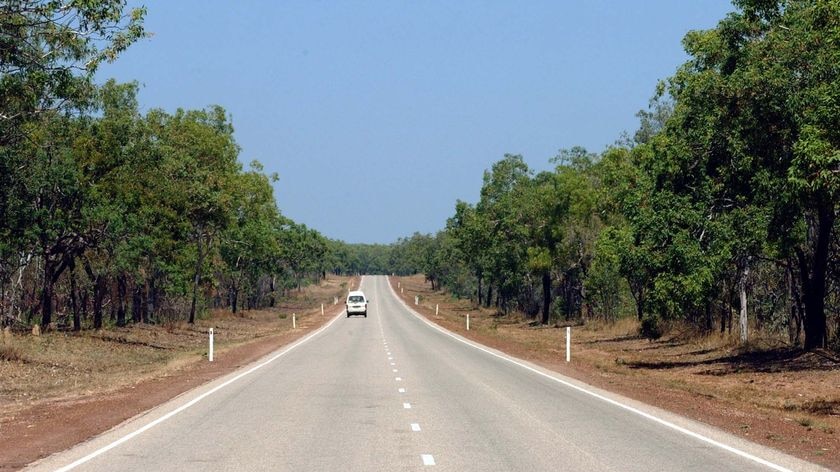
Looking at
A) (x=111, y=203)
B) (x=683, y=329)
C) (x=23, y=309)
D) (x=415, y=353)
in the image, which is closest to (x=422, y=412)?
(x=415, y=353)

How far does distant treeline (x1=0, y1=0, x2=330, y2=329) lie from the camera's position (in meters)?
22.1

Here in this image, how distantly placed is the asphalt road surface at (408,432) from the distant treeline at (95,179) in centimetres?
867

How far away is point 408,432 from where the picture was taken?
44.8 ft

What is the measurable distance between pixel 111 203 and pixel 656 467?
34.3 metres

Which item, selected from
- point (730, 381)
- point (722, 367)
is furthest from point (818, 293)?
point (730, 381)

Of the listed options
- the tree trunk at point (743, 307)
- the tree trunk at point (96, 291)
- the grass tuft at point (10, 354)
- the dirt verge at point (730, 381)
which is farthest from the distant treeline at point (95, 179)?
the tree trunk at point (743, 307)

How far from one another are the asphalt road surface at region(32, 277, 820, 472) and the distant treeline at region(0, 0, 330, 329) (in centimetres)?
867

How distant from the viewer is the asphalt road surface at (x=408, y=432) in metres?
11.0

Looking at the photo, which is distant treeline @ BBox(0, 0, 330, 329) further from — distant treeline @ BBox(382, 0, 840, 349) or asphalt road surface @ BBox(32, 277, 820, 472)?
distant treeline @ BBox(382, 0, 840, 349)

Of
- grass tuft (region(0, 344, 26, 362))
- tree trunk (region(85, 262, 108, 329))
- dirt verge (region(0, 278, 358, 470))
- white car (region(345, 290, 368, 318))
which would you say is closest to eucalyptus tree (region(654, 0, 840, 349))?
dirt verge (region(0, 278, 358, 470))

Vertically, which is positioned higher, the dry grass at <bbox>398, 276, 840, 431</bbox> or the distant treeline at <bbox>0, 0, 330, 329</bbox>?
the distant treeline at <bbox>0, 0, 330, 329</bbox>

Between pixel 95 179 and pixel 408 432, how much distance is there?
3142 cm

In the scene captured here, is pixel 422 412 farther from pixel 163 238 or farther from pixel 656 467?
pixel 163 238

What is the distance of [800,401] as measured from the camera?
2202cm
